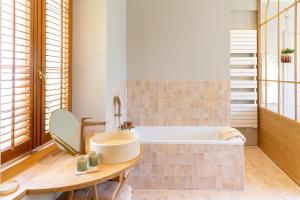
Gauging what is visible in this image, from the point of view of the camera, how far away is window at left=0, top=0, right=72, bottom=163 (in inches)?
61.6

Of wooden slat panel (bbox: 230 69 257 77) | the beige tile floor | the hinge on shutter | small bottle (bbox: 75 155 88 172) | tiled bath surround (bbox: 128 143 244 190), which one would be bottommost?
the beige tile floor

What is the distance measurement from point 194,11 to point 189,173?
95.3 inches

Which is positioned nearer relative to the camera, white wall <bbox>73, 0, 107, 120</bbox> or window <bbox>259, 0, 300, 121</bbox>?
white wall <bbox>73, 0, 107, 120</bbox>

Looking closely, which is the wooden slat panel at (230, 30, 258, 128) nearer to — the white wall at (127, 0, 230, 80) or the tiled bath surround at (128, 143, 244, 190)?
the white wall at (127, 0, 230, 80)

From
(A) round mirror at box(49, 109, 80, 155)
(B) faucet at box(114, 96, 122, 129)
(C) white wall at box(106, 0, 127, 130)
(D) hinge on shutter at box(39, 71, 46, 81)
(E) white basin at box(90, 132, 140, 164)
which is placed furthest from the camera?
(B) faucet at box(114, 96, 122, 129)

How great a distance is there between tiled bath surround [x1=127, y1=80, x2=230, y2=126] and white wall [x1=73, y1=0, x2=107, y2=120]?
1.50 metres

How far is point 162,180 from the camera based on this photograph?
10.0ft

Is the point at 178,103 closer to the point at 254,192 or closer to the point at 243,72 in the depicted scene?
the point at 243,72

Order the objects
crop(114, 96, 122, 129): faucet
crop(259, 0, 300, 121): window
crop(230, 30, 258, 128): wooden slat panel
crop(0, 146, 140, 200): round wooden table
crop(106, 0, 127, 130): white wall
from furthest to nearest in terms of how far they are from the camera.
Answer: crop(230, 30, 258, 128): wooden slat panel < crop(259, 0, 300, 121): window < crop(114, 96, 122, 129): faucet < crop(106, 0, 127, 130): white wall < crop(0, 146, 140, 200): round wooden table

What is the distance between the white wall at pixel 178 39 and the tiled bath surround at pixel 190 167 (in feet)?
4.49

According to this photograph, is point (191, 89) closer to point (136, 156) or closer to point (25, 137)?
point (136, 156)

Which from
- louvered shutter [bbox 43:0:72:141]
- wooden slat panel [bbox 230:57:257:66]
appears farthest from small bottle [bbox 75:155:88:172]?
wooden slat panel [bbox 230:57:257:66]

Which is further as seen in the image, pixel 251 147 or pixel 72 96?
pixel 251 147

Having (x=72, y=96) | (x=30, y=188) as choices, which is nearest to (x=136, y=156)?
(x=30, y=188)
